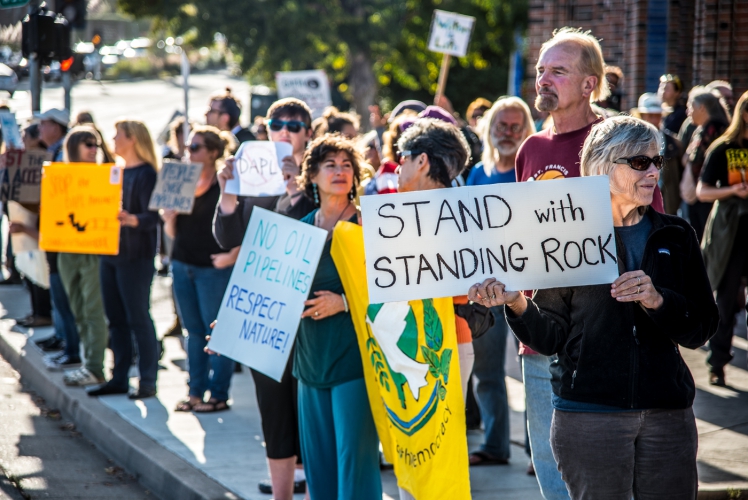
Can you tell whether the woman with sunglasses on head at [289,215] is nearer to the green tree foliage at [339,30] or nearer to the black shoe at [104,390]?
the black shoe at [104,390]

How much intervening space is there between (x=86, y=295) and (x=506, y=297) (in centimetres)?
530

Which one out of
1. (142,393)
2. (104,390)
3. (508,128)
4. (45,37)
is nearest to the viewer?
(508,128)

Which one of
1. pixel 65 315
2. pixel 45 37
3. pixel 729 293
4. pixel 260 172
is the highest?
pixel 45 37

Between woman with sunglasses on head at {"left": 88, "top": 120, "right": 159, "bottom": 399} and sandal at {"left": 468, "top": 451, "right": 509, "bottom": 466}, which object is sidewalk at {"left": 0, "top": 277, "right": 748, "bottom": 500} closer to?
sandal at {"left": 468, "top": 451, "right": 509, "bottom": 466}

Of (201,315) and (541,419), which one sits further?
(201,315)

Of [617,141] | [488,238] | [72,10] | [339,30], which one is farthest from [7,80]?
[617,141]

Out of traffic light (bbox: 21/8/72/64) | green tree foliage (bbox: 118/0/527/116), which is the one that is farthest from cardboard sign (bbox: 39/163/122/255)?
green tree foliage (bbox: 118/0/527/116)

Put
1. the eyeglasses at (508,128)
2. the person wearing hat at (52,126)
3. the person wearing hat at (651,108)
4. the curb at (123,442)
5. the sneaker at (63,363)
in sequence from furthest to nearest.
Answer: the person wearing hat at (651,108), the person wearing hat at (52,126), the sneaker at (63,363), the eyeglasses at (508,128), the curb at (123,442)

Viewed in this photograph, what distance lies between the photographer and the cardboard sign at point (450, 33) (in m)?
12.6

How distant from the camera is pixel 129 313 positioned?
282 inches

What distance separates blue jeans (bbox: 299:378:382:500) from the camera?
13.9 feet

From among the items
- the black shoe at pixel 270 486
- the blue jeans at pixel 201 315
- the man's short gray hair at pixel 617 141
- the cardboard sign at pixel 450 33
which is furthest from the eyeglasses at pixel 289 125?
the cardboard sign at pixel 450 33

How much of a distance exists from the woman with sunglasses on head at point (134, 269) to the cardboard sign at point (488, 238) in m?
4.11

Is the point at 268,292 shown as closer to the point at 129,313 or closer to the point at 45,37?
the point at 129,313
